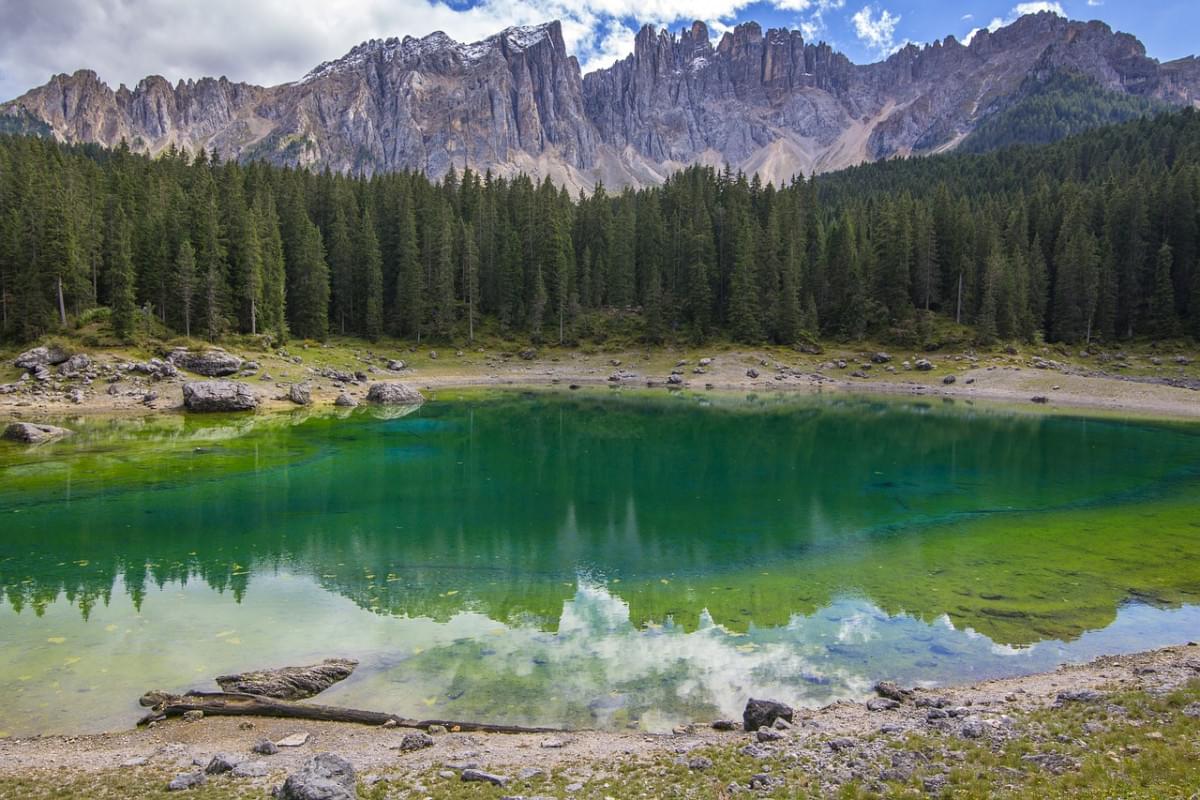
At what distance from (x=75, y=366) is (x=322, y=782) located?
65188 mm

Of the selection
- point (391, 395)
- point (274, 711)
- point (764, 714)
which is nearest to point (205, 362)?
point (391, 395)

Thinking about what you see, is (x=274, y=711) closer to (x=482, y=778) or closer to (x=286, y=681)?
(x=286, y=681)

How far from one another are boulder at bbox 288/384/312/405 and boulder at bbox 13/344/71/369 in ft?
60.6

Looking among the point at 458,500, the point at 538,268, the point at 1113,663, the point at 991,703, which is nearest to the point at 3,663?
the point at 458,500

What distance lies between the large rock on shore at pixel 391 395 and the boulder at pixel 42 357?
84.4ft

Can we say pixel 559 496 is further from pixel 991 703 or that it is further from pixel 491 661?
pixel 991 703

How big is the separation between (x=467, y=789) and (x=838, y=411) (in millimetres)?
62603

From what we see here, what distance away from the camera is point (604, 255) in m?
115

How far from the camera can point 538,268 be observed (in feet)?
351

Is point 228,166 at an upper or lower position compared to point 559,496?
upper

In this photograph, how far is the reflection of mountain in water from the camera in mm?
20422

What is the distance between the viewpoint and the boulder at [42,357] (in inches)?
2322

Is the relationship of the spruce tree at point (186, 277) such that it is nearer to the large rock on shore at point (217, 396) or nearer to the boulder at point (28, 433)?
the large rock on shore at point (217, 396)

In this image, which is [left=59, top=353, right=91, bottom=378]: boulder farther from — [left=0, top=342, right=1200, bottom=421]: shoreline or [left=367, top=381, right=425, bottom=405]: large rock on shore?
[left=367, top=381, right=425, bottom=405]: large rock on shore
